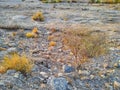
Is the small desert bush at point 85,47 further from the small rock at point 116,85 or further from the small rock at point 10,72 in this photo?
the small rock at point 10,72

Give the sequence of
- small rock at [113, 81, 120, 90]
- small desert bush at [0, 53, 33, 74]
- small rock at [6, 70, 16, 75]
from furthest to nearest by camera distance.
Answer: small rock at [113, 81, 120, 90]
small desert bush at [0, 53, 33, 74]
small rock at [6, 70, 16, 75]

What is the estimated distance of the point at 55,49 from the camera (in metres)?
14.5

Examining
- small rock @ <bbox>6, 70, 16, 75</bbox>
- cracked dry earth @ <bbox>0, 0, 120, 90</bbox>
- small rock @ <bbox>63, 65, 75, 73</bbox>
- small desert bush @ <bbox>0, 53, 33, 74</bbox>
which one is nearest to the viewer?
cracked dry earth @ <bbox>0, 0, 120, 90</bbox>

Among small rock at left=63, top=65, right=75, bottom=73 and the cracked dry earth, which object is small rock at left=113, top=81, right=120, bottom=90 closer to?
the cracked dry earth

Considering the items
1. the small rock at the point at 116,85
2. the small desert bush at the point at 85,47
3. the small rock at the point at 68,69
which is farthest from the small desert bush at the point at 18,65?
the small rock at the point at 116,85

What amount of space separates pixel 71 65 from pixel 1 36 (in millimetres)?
6634

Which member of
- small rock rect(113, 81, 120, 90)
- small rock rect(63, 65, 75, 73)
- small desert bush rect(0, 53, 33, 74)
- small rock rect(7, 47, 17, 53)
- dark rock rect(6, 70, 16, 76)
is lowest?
small rock rect(113, 81, 120, 90)

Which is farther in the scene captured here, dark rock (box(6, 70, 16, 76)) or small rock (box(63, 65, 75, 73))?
small rock (box(63, 65, 75, 73))

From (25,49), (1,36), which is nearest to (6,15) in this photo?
(1,36)

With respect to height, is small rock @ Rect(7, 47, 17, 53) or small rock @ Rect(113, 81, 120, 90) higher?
small rock @ Rect(7, 47, 17, 53)

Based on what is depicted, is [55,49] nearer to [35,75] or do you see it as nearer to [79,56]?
[79,56]

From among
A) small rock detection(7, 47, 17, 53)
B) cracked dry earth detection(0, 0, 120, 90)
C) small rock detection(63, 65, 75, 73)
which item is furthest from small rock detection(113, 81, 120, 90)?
small rock detection(7, 47, 17, 53)

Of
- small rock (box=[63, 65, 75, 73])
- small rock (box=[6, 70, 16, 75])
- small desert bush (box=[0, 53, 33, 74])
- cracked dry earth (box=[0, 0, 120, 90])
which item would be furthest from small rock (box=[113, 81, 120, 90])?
small rock (box=[6, 70, 16, 75])

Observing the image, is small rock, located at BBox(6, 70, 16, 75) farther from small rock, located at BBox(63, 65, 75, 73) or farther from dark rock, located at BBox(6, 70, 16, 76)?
small rock, located at BBox(63, 65, 75, 73)
